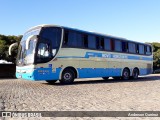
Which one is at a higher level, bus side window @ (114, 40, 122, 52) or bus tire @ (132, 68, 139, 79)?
bus side window @ (114, 40, 122, 52)

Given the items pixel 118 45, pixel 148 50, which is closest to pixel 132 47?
pixel 118 45

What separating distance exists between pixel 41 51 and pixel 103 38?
19.3ft

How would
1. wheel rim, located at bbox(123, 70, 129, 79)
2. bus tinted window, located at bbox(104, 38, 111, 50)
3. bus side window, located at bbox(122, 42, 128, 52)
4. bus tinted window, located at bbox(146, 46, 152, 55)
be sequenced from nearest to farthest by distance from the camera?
bus tinted window, located at bbox(104, 38, 111, 50), bus side window, located at bbox(122, 42, 128, 52), wheel rim, located at bbox(123, 70, 129, 79), bus tinted window, located at bbox(146, 46, 152, 55)

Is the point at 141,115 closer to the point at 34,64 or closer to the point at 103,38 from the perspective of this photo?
the point at 34,64

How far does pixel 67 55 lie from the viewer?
Answer: 15.1 m

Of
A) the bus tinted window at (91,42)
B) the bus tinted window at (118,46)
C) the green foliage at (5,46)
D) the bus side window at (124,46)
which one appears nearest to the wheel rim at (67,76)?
the bus tinted window at (91,42)

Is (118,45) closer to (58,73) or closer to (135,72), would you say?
(135,72)

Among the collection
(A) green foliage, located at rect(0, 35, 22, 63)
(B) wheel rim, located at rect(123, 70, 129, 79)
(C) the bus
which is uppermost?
(A) green foliage, located at rect(0, 35, 22, 63)

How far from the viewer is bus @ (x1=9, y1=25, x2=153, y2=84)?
13.8 metres

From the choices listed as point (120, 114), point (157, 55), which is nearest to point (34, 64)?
point (120, 114)

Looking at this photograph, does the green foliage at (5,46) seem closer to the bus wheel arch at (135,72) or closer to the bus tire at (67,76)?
the bus wheel arch at (135,72)

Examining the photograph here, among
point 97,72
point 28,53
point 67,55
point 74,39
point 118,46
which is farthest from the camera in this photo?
point 118,46

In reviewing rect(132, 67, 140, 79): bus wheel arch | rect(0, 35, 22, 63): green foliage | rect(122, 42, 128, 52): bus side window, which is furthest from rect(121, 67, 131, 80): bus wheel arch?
rect(0, 35, 22, 63): green foliage

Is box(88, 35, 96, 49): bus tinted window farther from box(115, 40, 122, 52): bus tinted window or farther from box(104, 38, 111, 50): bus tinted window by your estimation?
box(115, 40, 122, 52): bus tinted window
